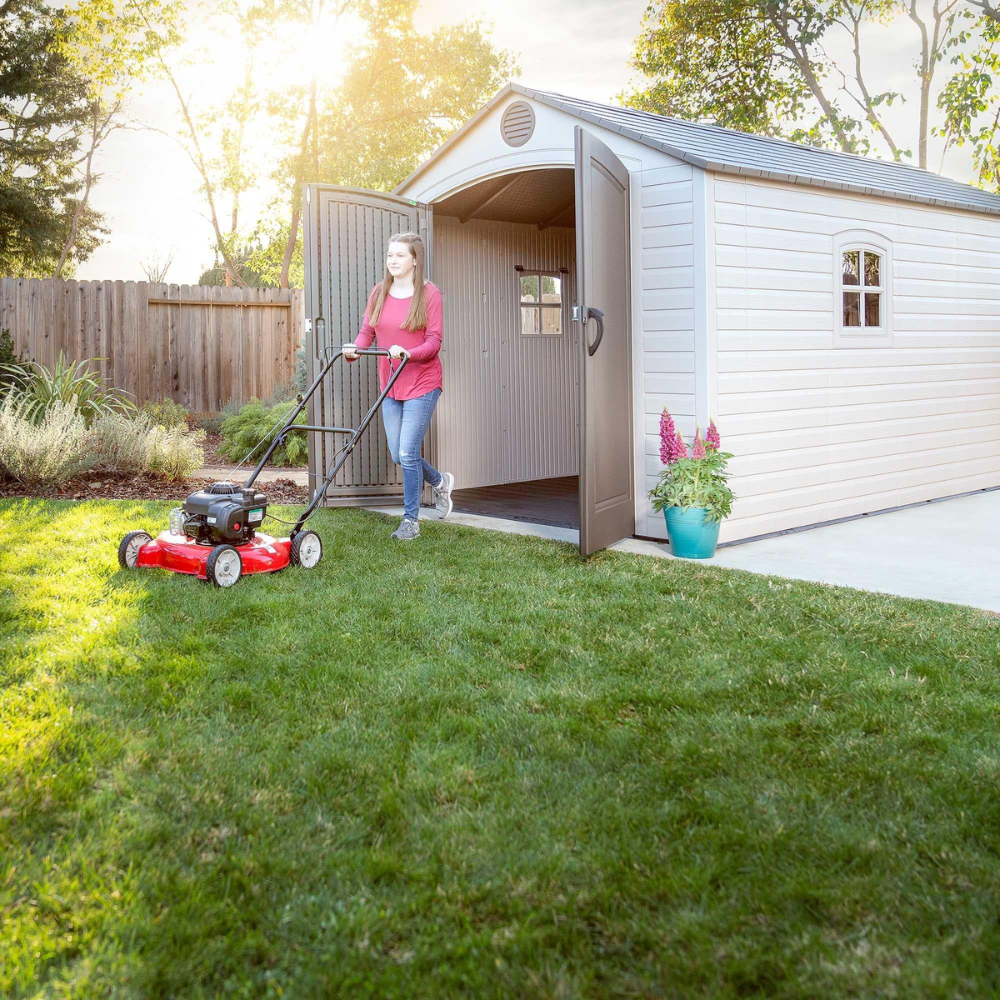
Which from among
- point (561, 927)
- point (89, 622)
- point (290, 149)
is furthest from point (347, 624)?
point (290, 149)

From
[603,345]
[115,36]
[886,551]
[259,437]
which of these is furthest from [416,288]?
[115,36]

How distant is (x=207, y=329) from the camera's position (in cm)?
1334

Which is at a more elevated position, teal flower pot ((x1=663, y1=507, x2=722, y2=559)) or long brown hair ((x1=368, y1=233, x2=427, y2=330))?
long brown hair ((x1=368, y1=233, x2=427, y2=330))

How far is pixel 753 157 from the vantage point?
6.82 m

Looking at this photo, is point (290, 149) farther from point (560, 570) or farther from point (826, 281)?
point (560, 570)

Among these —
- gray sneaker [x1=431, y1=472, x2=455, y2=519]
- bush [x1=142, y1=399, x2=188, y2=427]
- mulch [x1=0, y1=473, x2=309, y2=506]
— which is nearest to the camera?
gray sneaker [x1=431, y1=472, x2=455, y2=519]

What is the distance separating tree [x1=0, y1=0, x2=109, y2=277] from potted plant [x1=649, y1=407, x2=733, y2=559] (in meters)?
18.1

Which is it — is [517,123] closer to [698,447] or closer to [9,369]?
[698,447]

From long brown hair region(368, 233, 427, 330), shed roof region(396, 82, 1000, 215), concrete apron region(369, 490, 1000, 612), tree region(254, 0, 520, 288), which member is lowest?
concrete apron region(369, 490, 1000, 612)

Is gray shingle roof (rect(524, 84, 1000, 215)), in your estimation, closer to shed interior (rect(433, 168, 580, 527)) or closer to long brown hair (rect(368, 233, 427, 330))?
shed interior (rect(433, 168, 580, 527))

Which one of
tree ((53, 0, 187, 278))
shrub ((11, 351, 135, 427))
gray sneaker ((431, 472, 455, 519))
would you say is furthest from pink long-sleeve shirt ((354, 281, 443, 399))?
tree ((53, 0, 187, 278))

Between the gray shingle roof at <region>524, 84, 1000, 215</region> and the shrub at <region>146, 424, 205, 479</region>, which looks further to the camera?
the shrub at <region>146, 424, 205, 479</region>

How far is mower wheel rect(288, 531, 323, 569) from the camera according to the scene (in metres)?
5.11

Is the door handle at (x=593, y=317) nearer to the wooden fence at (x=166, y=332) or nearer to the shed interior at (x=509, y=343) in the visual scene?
the shed interior at (x=509, y=343)
